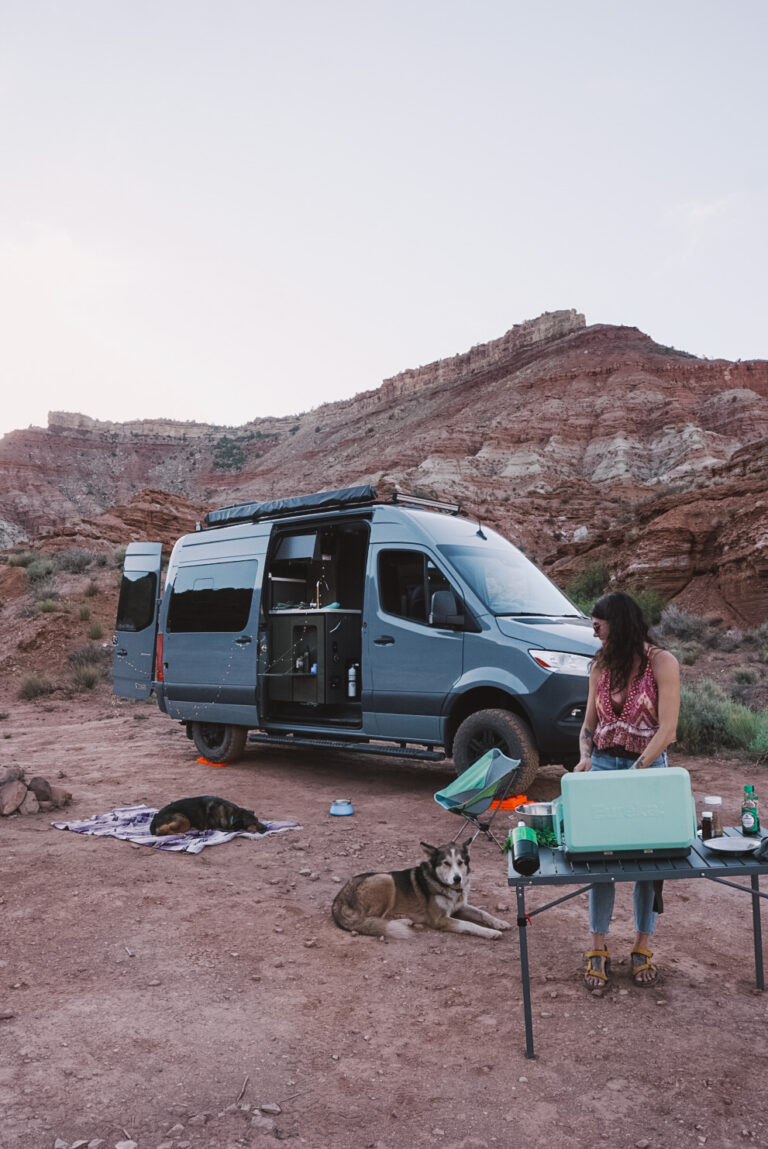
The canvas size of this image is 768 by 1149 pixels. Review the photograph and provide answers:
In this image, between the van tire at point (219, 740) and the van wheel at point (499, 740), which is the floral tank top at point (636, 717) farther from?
the van tire at point (219, 740)

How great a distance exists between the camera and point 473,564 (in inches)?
301

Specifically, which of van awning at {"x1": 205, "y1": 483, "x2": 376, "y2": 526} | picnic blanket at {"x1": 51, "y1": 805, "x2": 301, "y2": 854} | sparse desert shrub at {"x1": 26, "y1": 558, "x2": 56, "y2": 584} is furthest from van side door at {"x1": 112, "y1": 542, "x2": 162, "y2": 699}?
sparse desert shrub at {"x1": 26, "y1": 558, "x2": 56, "y2": 584}

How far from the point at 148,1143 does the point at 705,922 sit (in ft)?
11.0

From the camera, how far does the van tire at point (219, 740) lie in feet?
30.8

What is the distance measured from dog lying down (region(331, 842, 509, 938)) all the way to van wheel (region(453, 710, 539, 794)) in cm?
208

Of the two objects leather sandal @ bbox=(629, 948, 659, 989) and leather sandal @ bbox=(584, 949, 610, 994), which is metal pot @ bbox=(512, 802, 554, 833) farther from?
leather sandal @ bbox=(629, 948, 659, 989)

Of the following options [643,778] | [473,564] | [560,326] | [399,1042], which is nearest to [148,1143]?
[399,1042]

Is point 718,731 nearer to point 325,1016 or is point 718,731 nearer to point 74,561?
point 325,1016

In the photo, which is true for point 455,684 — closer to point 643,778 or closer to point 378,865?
point 378,865

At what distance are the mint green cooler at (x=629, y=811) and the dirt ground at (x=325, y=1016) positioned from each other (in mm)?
829

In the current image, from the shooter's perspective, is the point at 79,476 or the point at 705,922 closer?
the point at 705,922

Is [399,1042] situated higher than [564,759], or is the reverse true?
[564,759]

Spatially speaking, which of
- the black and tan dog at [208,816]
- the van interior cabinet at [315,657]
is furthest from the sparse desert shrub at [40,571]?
the black and tan dog at [208,816]

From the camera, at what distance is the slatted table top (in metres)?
3.14
